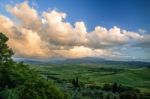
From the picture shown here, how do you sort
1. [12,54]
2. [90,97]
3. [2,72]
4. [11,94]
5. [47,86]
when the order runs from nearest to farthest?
[11,94]
[47,86]
[2,72]
[12,54]
[90,97]

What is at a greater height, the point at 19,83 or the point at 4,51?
the point at 4,51

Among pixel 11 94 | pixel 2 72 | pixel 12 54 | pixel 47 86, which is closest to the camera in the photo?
pixel 11 94

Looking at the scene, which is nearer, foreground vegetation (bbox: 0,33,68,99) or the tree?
foreground vegetation (bbox: 0,33,68,99)

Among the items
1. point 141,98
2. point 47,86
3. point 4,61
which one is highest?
point 4,61

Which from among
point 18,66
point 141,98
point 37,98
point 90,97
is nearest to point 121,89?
point 141,98

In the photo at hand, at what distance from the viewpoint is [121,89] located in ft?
652

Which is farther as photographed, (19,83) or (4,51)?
(4,51)

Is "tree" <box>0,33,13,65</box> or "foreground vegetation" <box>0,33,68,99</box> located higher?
"tree" <box>0,33,13,65</box>

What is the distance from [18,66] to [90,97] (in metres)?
93.8

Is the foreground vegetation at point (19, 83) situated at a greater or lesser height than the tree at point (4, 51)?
lesser

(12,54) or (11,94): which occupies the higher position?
(12,54)

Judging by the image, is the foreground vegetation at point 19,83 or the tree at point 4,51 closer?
the foreground vegetation at point 19,83

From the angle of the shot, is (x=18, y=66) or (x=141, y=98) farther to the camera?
(x=141, y=98)

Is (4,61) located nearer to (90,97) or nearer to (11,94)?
(11,94)
